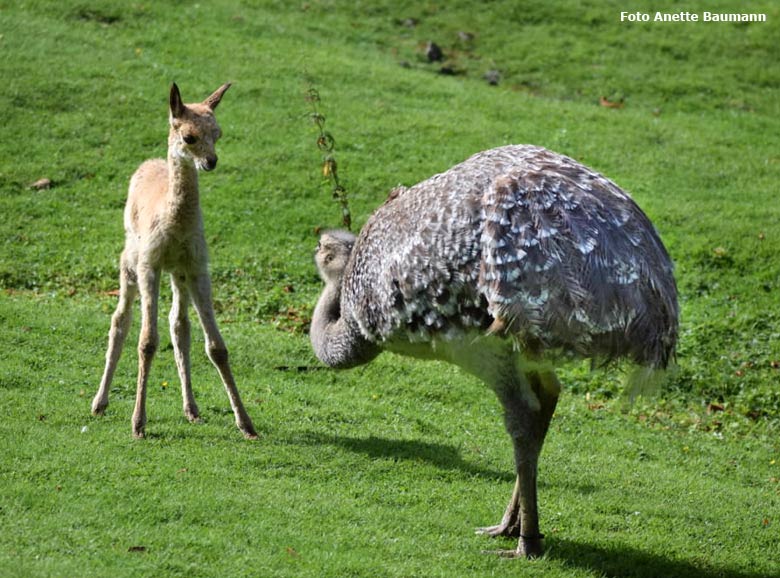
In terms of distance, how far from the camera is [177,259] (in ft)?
27.8

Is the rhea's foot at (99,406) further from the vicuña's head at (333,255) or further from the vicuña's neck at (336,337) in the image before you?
the vicuña's head at (333,255)

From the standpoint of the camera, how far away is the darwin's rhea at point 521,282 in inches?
248

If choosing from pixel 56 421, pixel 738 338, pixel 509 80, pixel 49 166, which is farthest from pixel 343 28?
pixel 56 421

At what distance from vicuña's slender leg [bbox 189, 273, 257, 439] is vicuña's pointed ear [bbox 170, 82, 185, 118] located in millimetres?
1245

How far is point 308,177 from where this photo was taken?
47.9 feet

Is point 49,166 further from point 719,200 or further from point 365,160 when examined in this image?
point 719,200

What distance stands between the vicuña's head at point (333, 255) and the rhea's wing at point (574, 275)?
2.22 meters

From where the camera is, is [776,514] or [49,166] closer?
[776,514]

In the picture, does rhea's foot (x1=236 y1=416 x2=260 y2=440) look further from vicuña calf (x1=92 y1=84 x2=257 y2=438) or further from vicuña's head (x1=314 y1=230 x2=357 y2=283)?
vicuña's head (x1=314 y1=230 x2=357 y2=283)

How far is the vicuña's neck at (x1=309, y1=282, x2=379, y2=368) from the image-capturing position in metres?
7.84

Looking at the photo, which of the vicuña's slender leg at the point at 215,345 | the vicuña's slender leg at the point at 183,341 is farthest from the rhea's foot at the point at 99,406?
the vicuña's slender leg at the point at 215,345

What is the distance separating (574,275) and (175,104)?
3.39 m

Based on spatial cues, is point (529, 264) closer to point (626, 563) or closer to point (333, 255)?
point (626, 563)

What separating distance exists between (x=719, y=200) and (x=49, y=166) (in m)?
8.86
